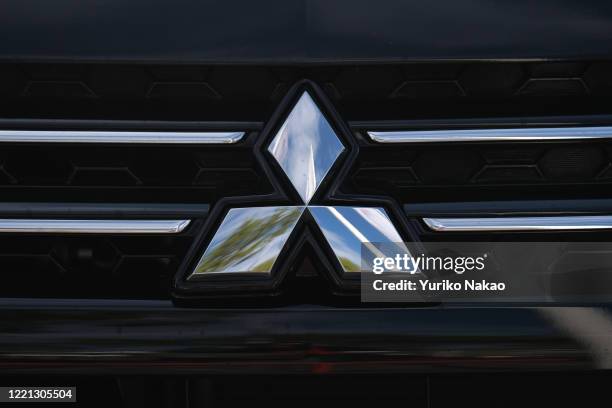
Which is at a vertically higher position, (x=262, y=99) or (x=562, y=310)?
(x=262, y=99)

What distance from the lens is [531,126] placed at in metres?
1.98

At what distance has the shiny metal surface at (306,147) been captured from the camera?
191 cm

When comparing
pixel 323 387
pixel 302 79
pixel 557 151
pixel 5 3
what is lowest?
pixel 323 387

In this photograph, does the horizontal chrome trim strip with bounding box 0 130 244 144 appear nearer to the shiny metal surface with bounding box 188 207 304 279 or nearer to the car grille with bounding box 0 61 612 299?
the car grille with bounding box 0 61 612 299

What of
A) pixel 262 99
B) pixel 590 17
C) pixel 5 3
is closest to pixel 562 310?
pixel 590 17

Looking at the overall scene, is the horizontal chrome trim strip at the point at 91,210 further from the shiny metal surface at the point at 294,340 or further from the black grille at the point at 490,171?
the black grille at the point at 490,171

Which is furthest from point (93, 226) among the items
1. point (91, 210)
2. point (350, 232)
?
point (350, 232)

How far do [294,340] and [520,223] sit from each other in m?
0.53

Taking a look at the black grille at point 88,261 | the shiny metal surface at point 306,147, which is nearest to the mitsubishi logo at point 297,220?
the shiny metal surface at point 306,147

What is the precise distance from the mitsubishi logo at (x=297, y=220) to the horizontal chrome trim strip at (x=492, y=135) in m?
0.12

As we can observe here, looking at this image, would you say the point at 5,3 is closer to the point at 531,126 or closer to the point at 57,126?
the point at 57,126

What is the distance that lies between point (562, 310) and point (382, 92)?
57 centimetres

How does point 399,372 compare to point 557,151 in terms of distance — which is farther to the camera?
point 557,151

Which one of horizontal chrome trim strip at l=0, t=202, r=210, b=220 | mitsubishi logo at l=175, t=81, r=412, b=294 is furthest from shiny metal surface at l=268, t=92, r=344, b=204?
horizontal chrome trim strip at l=0, t=202, r=210, b=220
